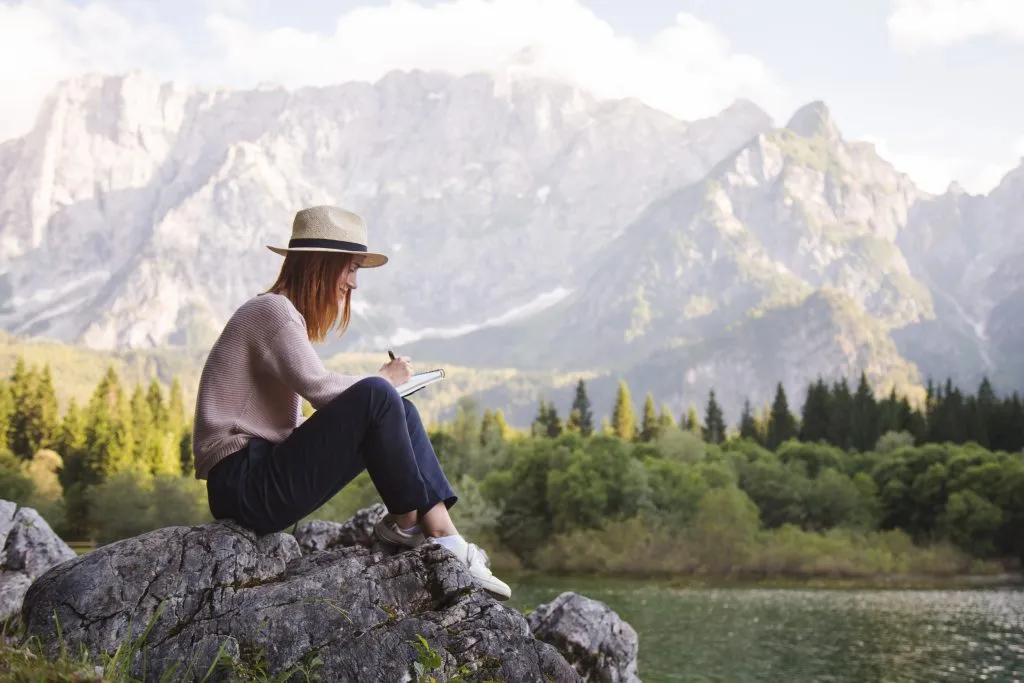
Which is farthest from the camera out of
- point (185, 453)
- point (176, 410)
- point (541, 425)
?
point (176, 410)

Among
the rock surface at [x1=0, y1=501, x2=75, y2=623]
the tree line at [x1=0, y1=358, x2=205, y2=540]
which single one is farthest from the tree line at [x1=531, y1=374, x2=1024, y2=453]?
the rock surface at [x1=0, y1=501, x2=75, y2=623]

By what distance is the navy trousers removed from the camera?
6.83 meters

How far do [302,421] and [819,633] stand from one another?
135 feet

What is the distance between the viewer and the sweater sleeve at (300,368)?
686cm

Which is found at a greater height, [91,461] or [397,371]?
[397,371]

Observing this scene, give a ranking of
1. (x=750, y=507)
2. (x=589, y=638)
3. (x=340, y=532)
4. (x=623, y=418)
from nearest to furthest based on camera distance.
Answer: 1. (x=340, y=532)
2. (x=589, y=638)
3. (x=750, y=507)
4. (x=623, y=418)

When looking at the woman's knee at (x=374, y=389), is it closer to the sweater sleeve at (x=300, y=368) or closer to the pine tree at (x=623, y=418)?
the sweater sleeve at (x=300, y=368)

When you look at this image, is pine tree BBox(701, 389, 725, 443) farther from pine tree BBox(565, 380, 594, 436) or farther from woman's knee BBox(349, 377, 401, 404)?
woman's knee BBox(349, 377, 401, 404)

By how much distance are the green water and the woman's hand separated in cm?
2447

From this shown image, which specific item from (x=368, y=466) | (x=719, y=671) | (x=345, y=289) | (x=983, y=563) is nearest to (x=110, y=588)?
(x=368, y=466)

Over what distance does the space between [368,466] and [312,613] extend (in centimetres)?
91

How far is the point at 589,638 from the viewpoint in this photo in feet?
36.2

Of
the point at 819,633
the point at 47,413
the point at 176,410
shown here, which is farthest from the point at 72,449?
the point at 819,633

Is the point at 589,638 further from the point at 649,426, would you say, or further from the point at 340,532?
the point at 649,426
